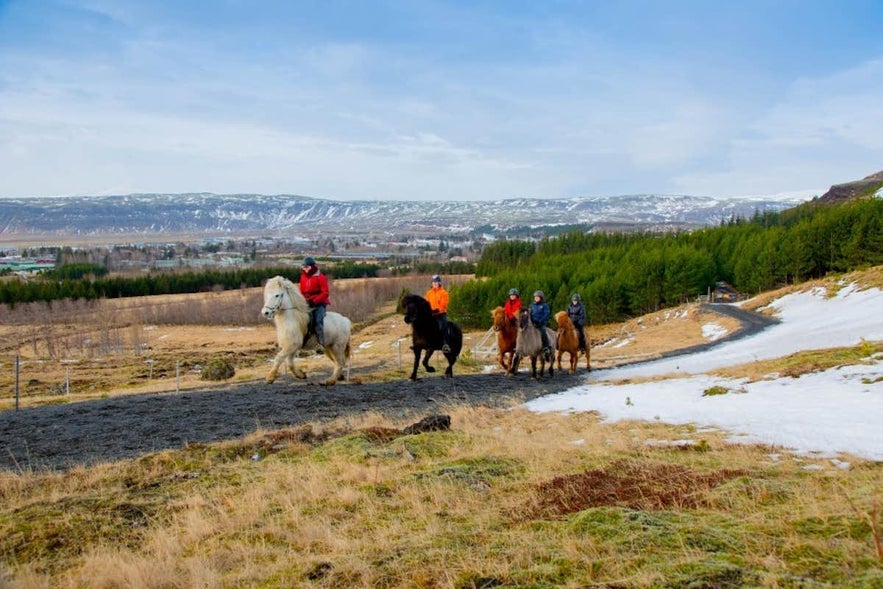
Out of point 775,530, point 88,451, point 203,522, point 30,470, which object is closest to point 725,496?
point 775,530

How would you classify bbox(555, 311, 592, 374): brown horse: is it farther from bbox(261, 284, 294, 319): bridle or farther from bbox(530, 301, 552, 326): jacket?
bbox(261, 284, 294, 319): bridle

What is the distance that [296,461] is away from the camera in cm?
944

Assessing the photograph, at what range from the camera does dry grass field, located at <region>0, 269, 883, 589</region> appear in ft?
14.4

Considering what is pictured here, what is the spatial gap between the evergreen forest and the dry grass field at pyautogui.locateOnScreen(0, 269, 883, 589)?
239ft

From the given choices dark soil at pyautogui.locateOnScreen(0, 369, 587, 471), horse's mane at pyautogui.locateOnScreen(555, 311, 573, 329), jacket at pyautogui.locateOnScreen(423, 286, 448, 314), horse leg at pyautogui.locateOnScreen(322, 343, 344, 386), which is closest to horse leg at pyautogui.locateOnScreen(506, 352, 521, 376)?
dark soil at pyautogui.locateOnScreen(0, 369, 587, 471)

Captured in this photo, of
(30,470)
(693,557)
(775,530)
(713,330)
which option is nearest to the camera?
(693,557)

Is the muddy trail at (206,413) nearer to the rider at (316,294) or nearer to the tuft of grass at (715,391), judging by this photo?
the rider at (316,294)

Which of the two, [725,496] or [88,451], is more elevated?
[725,496]

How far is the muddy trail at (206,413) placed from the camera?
11.0m

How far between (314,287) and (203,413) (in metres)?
5.41

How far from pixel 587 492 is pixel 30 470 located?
26.2 feet

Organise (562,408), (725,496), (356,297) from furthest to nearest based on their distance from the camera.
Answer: (356,297), (562,408), (725,496)

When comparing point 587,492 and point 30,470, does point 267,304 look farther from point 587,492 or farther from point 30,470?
point 587,492

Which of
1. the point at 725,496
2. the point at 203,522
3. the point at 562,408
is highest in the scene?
the point at 725,496
